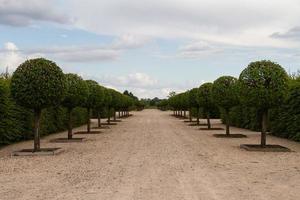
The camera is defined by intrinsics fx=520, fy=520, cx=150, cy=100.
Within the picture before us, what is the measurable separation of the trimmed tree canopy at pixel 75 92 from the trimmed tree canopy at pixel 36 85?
4.86m

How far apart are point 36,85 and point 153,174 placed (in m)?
6.47

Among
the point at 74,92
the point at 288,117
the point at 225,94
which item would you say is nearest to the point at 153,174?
the point at 74,92

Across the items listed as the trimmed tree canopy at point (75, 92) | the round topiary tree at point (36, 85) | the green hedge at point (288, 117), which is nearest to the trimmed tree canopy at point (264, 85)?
the green hedge at point (288, 117)

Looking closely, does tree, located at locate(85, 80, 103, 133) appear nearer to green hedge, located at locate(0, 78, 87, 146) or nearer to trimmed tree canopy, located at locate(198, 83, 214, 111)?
green hedge, located at locate(0, 78, 87, 146)

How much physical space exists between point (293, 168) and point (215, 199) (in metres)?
4.83

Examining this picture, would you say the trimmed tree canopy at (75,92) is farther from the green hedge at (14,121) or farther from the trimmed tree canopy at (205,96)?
the trimmed tree canopy at (205,96)

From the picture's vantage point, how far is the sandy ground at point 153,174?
31.1ft

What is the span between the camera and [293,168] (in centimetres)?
1298

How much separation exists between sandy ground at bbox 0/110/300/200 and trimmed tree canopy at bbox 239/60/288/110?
1814 mm

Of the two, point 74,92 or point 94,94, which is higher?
point 94,94

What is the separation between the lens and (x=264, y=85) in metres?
17.7

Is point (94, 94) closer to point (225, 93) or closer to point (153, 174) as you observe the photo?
point (225, 93)

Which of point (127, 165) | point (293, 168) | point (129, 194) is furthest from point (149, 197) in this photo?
point (293, 168)

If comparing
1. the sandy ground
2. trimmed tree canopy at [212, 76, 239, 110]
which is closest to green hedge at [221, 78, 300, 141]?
trimmed tree canopy at [212, 76, 239, 110]
